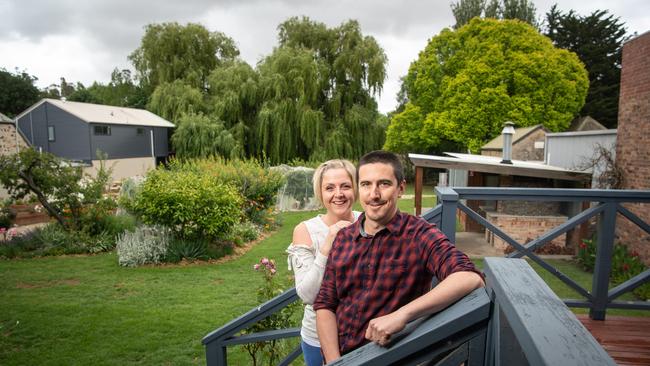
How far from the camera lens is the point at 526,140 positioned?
16.9m

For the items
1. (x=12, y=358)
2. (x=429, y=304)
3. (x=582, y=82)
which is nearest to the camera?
(x=429, y=304)

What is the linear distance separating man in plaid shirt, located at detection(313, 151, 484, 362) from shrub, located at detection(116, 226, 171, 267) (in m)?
8.88

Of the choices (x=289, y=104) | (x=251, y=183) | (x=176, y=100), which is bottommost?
(x=251, y=183)

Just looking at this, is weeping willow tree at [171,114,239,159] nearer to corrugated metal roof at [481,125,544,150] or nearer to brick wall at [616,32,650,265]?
corrugated metal roof at [481,125,544,150]

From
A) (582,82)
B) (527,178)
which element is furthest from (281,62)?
(582,82)

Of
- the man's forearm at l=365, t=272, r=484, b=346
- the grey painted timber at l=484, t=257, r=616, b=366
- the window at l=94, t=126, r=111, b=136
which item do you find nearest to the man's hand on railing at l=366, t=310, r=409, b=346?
the man's forearm at l=365, t=272, r=484, b=346

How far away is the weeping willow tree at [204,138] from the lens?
21.3 meters

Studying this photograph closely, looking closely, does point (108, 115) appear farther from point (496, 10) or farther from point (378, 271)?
point (378, 271)

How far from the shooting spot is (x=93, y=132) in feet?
83.9

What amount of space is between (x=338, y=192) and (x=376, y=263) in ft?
2.14

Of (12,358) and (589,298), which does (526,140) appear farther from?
(12,358)

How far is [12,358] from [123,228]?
6.53 metres

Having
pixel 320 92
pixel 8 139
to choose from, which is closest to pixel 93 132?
pixel 8 139

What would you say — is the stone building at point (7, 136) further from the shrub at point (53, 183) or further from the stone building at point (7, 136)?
the shrub at point (53, 183)
